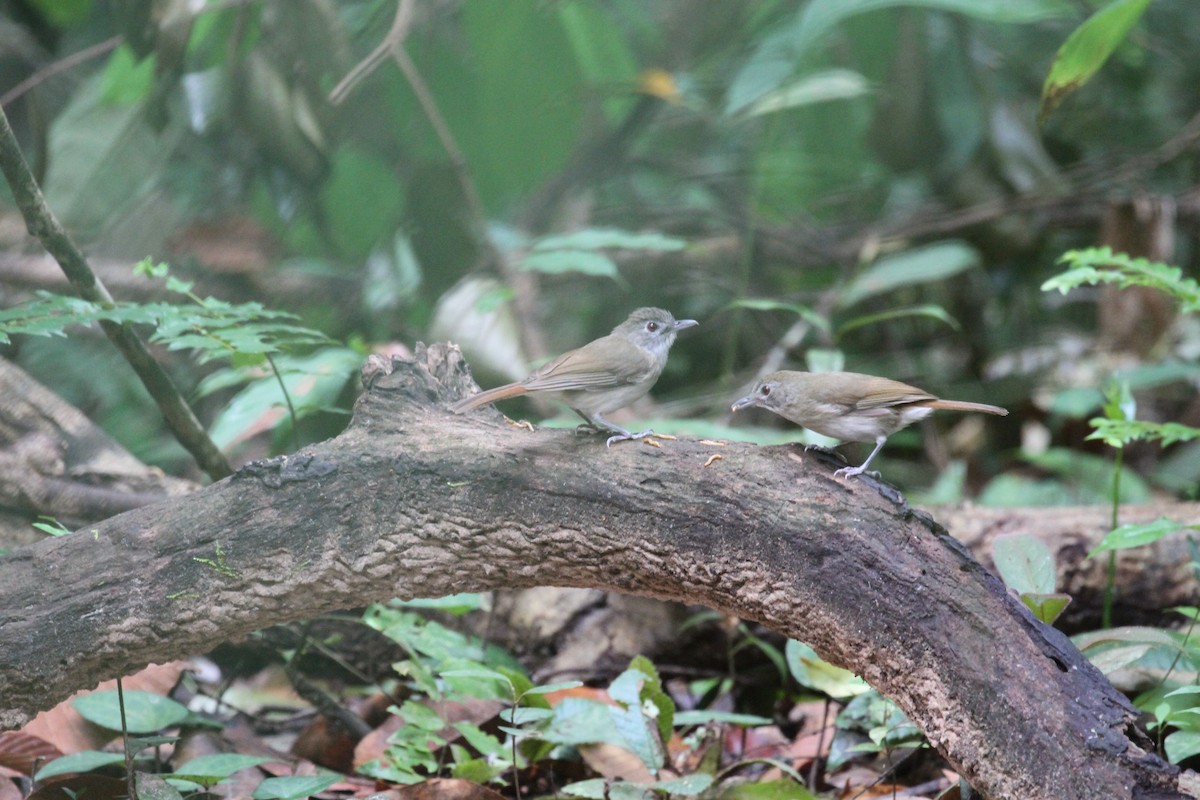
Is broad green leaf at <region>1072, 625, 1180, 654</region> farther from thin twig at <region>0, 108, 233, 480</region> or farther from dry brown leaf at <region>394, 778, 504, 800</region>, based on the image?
thin twig at <region>0, 108, 233, 480</region>

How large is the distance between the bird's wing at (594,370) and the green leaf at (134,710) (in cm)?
142

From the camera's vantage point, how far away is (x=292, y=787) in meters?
2.39

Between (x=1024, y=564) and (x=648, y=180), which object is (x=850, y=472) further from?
(x=648, y=180)

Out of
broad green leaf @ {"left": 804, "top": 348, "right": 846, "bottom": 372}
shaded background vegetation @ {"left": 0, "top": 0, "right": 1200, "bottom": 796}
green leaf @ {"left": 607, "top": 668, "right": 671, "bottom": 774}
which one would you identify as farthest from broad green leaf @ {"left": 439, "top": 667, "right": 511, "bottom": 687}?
broad green leaf @ {"left": 804, "top": 348, "right": 846, "bottom": 372}

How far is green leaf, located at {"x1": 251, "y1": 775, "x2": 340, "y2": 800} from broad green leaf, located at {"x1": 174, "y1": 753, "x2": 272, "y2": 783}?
0.09 metres

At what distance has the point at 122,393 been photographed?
17.0ft

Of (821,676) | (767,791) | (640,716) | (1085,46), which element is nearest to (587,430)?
(640,716)

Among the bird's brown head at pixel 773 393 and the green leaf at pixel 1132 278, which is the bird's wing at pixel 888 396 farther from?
the green leaf at pixel 1132 278

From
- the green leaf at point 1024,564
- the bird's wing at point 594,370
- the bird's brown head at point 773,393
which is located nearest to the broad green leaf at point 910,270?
the green leaf at point 1024,564

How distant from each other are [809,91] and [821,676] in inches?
150

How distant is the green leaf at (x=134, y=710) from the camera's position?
279 cm

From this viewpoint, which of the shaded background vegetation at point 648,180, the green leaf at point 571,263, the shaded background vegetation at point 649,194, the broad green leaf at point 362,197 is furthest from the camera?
the broad green leaf at point 362,197

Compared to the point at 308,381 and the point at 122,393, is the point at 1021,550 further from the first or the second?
the point at 122,393

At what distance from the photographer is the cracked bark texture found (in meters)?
2.13
